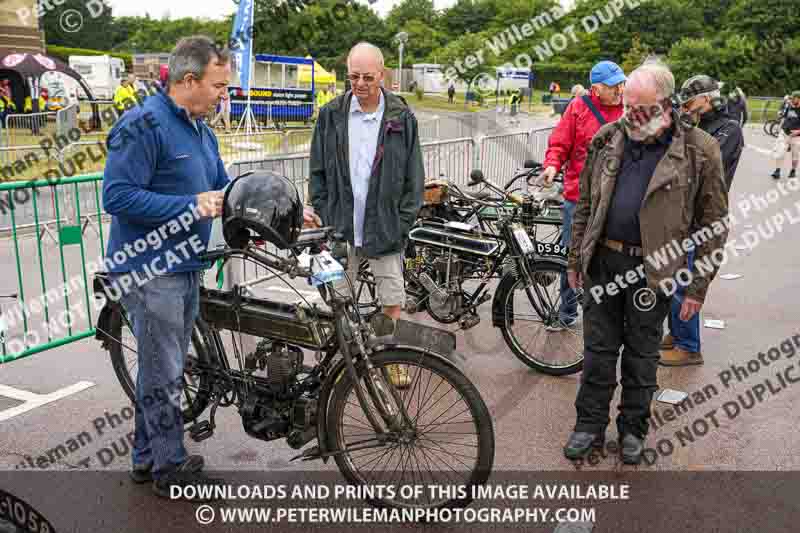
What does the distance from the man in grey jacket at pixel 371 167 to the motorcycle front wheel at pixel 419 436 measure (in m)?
1.32

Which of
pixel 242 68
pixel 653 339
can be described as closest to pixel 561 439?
pixel 653 339

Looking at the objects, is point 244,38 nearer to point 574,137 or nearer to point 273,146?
point 273,146

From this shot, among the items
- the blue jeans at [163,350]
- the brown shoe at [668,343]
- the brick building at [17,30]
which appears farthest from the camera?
the brick building at [17,30]

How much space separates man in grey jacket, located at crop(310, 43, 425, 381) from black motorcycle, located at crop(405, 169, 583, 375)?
3.35 ft

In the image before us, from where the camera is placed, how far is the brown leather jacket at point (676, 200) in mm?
3445

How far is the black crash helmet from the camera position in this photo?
288cm

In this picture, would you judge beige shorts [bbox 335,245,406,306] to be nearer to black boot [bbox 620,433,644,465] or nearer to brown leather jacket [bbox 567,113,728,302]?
brown leather jacket [bbox 567,113,728,302]

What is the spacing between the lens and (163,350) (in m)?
3.19

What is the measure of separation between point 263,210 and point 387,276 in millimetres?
1741

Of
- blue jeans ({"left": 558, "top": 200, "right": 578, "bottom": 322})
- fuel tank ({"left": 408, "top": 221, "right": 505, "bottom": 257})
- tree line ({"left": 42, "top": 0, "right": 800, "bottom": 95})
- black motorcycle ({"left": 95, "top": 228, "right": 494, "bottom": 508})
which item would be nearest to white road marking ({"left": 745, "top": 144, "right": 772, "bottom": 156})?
blue jeans ({"left": 558, "top": 200, "right": 578, "bottom": 322})

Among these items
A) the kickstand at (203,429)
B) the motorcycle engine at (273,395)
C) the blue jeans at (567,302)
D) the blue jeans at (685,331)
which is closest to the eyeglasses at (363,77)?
the motorcycle engine at (273,395)

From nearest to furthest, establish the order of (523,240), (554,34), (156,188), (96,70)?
(156,188), (523,240), (96,70), (554,34)

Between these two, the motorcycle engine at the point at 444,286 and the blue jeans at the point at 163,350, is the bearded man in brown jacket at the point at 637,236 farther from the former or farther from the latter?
the blue jeans at the point at 163,350

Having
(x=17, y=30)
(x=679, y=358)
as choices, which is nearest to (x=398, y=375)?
(x=679, y=358)
